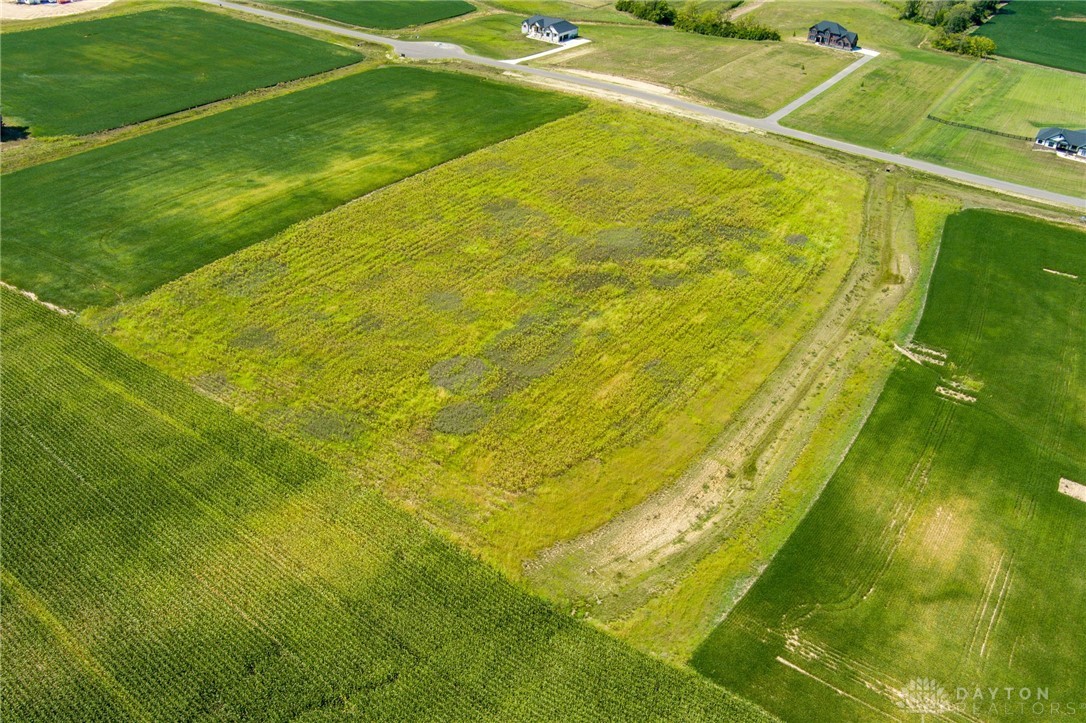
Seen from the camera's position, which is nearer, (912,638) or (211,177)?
(912,638)

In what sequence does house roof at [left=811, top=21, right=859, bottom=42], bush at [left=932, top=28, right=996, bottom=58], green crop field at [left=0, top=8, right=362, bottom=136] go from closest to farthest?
green crop field at [left=0, top=8, right=362, bottom=136] → bush at [left=932, top=28, right=996, bottom=58] → house roof at [left=811, top=21, right=859, bottom=42]

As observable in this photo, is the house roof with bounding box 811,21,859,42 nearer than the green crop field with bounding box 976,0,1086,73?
No

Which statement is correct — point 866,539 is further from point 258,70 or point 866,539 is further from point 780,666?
point 258,70

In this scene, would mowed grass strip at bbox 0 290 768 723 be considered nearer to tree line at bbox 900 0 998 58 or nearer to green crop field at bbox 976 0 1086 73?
tree line at bbox 900 0 998 58

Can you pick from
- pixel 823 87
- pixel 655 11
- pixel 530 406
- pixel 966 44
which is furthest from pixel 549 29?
pixel 530 406

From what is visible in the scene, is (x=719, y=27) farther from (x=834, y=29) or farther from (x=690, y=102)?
(x=690, y=102)

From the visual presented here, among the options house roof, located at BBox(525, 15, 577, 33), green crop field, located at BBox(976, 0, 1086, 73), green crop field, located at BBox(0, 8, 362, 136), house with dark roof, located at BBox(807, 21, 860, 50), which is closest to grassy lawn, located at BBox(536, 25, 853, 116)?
house with dark roof, located at BBox(807, 21, 860, 50)

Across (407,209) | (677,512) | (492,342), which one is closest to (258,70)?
(407,209)
